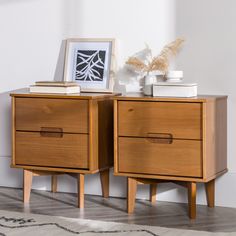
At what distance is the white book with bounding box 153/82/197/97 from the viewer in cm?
352

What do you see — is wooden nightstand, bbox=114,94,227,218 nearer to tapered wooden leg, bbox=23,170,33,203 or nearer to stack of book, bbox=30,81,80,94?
stack of book, bbox=30,81,80,94

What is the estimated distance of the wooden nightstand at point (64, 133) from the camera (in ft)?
12.0

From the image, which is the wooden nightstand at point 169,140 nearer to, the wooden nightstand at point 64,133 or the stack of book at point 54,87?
the wooden nightstand at point 64,133

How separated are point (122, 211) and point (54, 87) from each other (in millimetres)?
751

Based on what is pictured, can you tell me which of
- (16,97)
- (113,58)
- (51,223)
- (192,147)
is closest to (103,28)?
(113,58)

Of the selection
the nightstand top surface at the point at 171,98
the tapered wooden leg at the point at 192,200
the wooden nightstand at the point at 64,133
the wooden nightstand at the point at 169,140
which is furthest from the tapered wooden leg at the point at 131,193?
the nightstand top surface at the point at 171,98

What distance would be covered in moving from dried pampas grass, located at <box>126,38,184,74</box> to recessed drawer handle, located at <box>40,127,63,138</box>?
0.53 meters

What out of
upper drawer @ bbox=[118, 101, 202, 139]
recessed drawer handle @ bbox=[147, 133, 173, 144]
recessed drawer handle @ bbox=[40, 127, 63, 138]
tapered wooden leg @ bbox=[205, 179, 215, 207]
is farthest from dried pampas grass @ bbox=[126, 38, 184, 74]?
tapered wooden leg @ bbox=[205, 179, 215, 207]

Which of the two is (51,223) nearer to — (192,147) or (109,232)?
(109,232)

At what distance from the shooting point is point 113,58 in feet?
13.0

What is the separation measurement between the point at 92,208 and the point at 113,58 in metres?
0.84

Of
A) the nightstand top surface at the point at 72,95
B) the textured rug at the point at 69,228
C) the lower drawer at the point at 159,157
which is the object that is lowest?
the textured rug at the point at 69,228

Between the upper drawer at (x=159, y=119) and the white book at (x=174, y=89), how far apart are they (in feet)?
0.28

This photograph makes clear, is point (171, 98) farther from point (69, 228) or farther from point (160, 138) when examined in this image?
point (69, 228)
